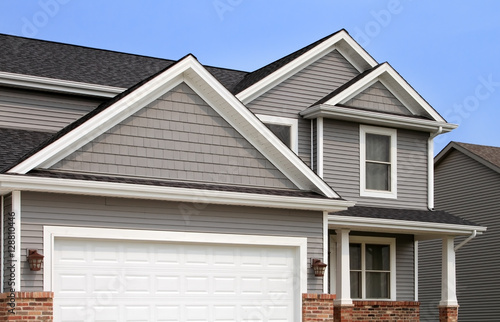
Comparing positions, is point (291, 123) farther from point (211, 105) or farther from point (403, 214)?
point (211, 105)

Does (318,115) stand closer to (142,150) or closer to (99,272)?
(142,150)

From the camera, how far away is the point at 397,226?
62.7 ft

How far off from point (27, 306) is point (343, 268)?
8.57m

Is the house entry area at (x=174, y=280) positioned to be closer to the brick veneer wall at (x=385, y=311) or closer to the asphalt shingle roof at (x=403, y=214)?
the asphalt shingle roof at (x=403, y=214)

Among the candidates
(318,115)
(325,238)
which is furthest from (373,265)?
(325,238)

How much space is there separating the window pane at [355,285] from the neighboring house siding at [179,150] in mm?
5821

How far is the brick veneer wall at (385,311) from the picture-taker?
19.7 meters

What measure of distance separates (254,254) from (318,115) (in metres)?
5.92

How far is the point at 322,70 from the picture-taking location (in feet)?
68.4

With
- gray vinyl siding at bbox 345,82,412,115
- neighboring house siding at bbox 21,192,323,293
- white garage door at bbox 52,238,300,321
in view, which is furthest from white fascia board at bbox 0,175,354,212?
gray vinyl siding at bbox 345,82,412,115

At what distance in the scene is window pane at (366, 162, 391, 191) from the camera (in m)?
20.4

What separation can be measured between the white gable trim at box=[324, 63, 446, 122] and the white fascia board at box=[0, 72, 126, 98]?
602 centimetres

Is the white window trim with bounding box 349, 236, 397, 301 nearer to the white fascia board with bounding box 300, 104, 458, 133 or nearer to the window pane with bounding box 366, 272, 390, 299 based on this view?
the window pane with bounding box 366, 272, 390, 299

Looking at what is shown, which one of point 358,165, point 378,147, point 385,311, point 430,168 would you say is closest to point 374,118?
point 378,147
